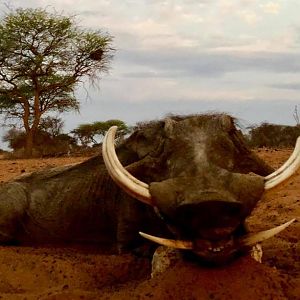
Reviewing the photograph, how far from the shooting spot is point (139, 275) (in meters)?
4.40

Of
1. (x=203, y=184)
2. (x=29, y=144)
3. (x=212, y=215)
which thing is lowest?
(x=29, y=144)

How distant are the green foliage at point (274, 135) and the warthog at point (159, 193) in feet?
41.1

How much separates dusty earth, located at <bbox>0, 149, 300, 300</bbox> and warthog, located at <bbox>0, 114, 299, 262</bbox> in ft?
0.42

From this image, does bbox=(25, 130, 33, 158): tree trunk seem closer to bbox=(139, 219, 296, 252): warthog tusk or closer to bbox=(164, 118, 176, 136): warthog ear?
bbox=(164, 118, 176, 136): warthog ear

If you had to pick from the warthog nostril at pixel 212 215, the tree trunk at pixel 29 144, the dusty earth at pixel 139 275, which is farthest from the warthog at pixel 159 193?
the tree trunk at pixel 29 144

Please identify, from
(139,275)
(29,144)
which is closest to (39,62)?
(29,144)

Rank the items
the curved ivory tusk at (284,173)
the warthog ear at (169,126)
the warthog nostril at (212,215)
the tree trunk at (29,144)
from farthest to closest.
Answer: the tree trunk at (29,144)
the warthog ear at (169,126)
the curved ivory tusk at (284,173)
the warthog nostril at (212,215)

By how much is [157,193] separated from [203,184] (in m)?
0.24

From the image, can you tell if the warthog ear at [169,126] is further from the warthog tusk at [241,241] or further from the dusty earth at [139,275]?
the warthog tusk at [241,241]

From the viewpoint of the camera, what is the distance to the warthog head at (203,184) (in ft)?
10.3

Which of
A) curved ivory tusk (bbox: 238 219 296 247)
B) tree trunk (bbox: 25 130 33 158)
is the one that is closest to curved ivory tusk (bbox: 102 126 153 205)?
curved ivory tusk (bbox: 238 219 296 247)

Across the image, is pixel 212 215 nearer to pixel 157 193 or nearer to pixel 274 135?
pixel 157 193

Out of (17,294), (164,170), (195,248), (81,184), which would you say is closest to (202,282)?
(195,248)

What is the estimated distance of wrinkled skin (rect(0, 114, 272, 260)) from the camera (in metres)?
3.19
